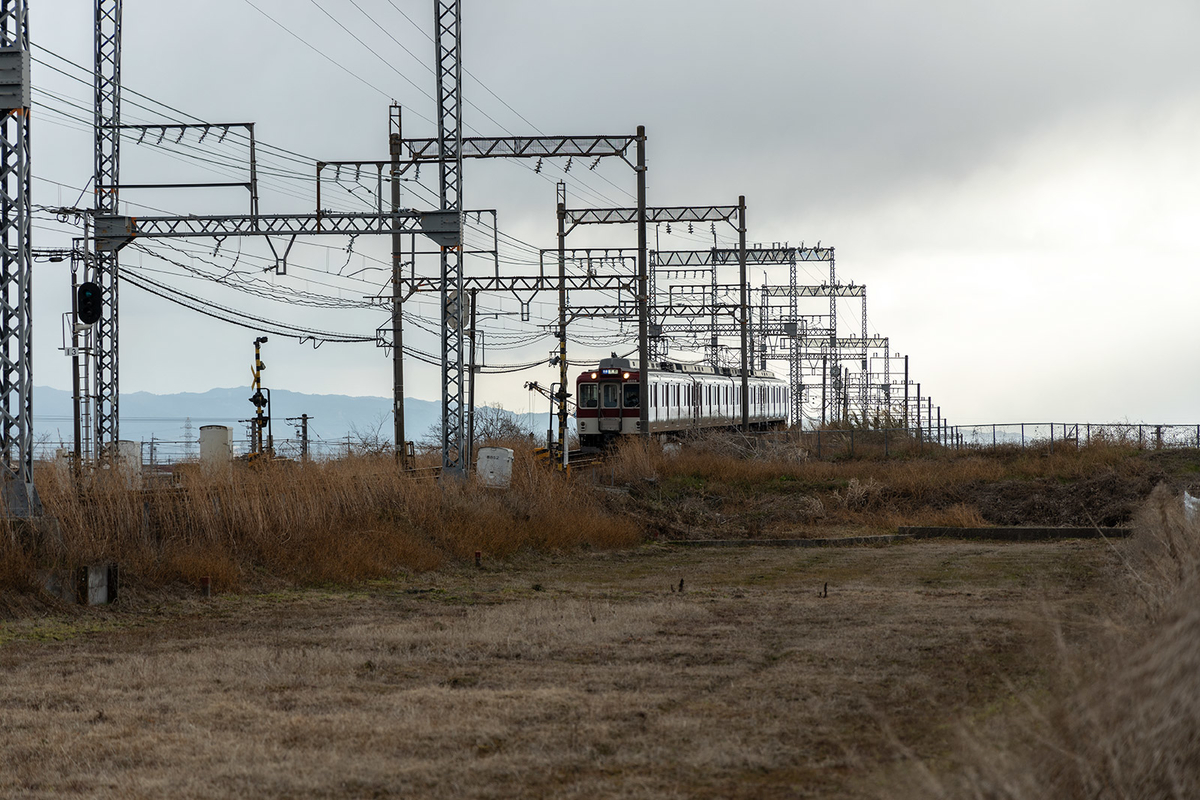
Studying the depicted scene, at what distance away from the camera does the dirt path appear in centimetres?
589

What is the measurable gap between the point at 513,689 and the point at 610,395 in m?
33.5

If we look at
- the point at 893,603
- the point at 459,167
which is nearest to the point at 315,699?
the point at 893,603

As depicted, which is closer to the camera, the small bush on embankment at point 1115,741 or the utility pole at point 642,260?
the small bush on embankment at point 1115,741

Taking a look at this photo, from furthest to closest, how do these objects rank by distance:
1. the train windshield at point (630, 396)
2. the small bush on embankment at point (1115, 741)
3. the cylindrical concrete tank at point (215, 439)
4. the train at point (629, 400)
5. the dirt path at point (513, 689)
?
the train windshield at point (630, 396) → the train at point (629, 400) → the cylindrical concrete tank at point (215, 439) → the dirt path at point (513, 689) → the small bush on embankment at point (1115, 741)

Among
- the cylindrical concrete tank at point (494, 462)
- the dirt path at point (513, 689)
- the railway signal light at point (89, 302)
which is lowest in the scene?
the dirt path at point (513, 689)

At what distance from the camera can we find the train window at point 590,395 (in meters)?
41.6

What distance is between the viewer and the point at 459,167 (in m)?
22.4

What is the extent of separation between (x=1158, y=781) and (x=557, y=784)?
2.72m

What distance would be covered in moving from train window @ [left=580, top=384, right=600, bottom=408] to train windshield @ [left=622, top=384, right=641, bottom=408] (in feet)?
3.56

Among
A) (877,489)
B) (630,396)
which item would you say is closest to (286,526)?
(877,489)

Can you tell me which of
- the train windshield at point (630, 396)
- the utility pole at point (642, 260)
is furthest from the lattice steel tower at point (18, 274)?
the train windshield at point (630, 396)

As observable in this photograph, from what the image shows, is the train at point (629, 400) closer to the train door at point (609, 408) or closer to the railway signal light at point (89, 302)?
the train door at point (609, 408)

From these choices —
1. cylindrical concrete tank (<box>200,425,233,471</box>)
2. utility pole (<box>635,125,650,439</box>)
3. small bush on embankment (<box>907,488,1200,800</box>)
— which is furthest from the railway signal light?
small bush on embankment (<box>907,488,1200,800</box>)

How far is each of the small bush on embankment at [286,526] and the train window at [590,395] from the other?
67.2ft
